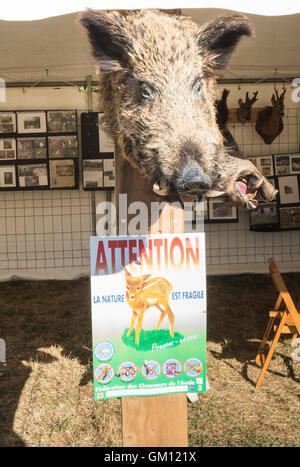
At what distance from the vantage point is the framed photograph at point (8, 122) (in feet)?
19.3

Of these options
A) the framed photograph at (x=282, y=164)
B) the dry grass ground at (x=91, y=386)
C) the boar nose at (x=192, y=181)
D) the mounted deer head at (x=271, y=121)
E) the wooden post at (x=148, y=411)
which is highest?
the mounted deer head at (x=271, y=121)

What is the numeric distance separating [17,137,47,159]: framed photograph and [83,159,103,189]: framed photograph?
26.9 inches

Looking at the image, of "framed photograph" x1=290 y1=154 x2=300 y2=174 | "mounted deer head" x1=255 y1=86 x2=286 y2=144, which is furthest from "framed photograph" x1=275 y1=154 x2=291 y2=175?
"mounted deer head" x1=255 y1=86 x2=286 y2=144

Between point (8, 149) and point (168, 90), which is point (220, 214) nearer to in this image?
point (8, 149)

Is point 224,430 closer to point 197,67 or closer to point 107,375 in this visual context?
point 107,375

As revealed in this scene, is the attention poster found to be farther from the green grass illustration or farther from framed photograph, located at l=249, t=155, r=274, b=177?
framed photograph, located at l=249, t=155, r=274, b=177

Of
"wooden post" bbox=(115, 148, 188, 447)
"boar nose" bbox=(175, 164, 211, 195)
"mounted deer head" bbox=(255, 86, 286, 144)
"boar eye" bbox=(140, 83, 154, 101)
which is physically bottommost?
"wooden post" bbox=(115, 148, 188, 447)

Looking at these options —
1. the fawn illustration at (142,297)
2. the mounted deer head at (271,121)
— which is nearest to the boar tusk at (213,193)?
the fawn illustration at (142,297)

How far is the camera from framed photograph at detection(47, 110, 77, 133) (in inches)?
231

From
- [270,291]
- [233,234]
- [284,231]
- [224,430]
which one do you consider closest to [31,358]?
[224,430]

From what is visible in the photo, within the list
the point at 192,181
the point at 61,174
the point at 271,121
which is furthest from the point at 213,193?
the point at 61,174

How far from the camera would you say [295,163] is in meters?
6.06

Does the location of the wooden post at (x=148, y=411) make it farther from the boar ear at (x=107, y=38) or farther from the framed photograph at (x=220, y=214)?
the framed photograph at (x=220, y=214)

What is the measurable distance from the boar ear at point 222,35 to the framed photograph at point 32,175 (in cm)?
476
